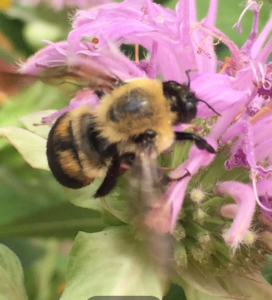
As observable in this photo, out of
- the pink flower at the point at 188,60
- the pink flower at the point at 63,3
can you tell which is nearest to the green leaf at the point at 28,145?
the pink flower at the point at 188,60

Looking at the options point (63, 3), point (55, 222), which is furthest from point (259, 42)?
point (63, 3)

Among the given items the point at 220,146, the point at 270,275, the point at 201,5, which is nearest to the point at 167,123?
the point at 220,146

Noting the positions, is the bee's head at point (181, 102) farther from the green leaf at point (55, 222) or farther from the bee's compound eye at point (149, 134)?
the green leaf at point (55, 222)

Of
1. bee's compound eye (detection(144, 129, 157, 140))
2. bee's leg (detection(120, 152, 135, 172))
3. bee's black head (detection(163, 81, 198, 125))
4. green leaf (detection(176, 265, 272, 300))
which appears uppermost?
bee's black head (detection(163, 81, 198, 125))

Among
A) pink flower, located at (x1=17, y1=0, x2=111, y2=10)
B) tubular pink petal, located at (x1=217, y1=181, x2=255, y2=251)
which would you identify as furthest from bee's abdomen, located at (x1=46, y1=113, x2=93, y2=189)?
pink flower, located at (x1=17, y1=0, x2=111, y2=10)

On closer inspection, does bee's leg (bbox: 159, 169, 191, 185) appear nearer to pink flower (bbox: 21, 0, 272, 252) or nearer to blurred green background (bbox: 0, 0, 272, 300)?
pink flower (bbox: 21, 0, 272, 252)

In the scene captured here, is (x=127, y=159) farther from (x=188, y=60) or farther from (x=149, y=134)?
(x=188, y=60)

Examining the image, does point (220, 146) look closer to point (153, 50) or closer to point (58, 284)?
point (153, 50)
